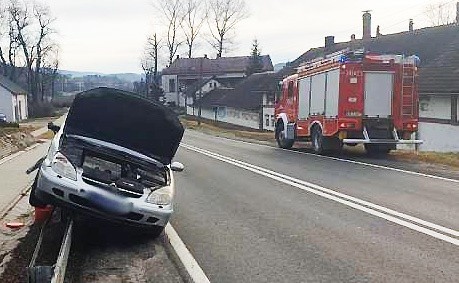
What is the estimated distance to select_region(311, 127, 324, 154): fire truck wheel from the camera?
21.7 meters

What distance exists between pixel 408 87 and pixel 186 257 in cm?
1461

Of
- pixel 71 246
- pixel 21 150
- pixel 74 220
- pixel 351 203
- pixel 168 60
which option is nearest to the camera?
pixel 71 246

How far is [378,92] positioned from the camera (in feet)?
65.6

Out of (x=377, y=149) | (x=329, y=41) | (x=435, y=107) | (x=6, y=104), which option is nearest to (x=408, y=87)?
(x=377, y=149)

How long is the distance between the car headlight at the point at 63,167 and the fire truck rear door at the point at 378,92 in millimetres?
13756

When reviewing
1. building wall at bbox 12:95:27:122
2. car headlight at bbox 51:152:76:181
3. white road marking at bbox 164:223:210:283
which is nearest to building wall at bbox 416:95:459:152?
white road marking at bbox 164:223:210:283

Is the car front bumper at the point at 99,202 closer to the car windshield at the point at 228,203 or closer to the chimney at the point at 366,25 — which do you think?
the car windshield at the point at 228,203

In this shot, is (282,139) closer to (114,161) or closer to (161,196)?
(114,161)

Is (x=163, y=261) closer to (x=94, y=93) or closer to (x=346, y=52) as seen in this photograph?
(x=94, y=93)

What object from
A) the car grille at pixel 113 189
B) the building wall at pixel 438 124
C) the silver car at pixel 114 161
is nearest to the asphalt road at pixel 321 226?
the silver car at pixel 114 161

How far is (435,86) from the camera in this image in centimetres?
2903

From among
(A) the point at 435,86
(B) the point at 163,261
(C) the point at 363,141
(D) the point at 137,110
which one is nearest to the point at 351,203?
(D) the point at 137,110

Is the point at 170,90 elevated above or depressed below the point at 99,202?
above

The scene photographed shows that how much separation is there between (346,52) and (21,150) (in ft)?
49.8
